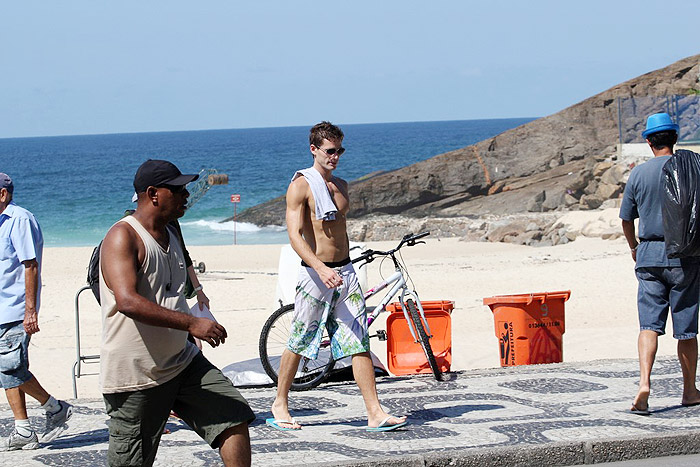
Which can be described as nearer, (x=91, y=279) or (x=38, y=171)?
(x=91, y=279)

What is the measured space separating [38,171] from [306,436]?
10363cm

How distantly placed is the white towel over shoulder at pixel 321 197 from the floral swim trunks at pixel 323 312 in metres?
0.37

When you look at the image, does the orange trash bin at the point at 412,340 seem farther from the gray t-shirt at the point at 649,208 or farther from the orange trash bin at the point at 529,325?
the gray t-shirt at the point at 649,208

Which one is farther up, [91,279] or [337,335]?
[91,279]

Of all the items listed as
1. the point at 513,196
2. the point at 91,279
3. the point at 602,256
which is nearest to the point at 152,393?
the point at 91,279

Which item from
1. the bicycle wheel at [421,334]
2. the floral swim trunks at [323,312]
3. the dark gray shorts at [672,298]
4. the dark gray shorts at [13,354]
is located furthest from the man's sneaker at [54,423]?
the dark gray shorts at [672,298]

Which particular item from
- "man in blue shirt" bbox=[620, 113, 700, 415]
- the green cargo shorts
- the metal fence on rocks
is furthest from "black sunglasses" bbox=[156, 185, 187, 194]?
the metal fence on rocks

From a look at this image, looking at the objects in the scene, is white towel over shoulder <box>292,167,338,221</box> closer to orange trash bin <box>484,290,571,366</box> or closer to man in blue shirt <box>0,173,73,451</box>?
man in blue shirt <box>0,173,73,451</box>

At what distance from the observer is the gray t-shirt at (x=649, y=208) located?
6773 millimetres

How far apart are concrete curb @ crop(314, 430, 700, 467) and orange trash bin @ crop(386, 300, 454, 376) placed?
292cm

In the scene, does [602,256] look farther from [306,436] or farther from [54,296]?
[306,436]

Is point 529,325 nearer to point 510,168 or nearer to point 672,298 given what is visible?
point 672,298

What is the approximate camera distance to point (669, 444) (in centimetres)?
605

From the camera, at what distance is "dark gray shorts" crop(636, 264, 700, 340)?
6.70 m
